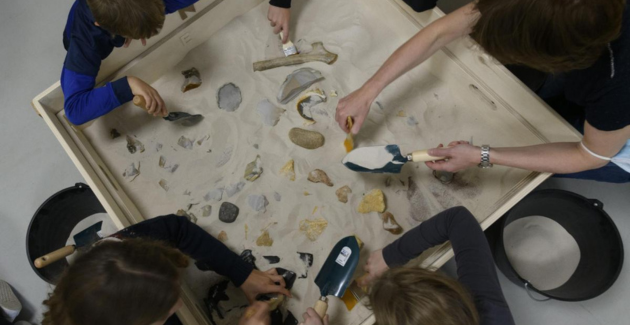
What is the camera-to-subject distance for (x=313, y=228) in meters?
1.36

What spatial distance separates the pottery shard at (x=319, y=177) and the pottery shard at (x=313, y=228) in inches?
4.8

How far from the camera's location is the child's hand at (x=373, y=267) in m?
1.21

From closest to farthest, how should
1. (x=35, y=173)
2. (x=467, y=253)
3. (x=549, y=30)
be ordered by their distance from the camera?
(x=549, y=30) < (x=467, y=253) < (x=35, y=173)

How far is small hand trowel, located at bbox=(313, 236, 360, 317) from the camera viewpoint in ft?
4.03

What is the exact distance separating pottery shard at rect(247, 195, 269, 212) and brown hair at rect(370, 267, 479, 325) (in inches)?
22.0

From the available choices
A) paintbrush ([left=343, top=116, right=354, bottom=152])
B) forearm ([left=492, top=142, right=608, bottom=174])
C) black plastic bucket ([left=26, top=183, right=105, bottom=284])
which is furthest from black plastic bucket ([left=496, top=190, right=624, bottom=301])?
black plastic bucket ([left=26, top=183, right=105, bottom=284])

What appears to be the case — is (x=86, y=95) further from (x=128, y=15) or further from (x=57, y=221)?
(x=57, y=221)

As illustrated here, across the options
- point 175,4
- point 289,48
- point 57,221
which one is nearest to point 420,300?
point 289,48

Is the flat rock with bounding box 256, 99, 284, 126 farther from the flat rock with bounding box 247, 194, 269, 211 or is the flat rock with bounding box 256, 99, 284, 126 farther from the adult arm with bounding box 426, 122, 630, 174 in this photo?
the adult arm with bounding box 426, 122, 630, 174

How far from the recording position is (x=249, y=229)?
1375mm

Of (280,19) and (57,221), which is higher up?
(280,19)

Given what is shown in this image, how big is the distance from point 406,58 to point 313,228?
550 millimetres

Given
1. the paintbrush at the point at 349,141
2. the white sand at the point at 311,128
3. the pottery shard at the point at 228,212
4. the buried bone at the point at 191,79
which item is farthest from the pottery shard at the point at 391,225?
the buried bone at the point at 191,79

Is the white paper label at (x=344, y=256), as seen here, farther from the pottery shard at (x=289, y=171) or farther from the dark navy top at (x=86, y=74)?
the dark navy top at (x=86, y=74)
